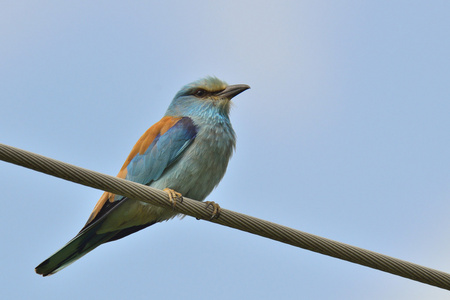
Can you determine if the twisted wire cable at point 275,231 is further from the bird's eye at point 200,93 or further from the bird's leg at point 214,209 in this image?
the bird's eye at point 200,93

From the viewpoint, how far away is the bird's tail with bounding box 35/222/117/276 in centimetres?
590

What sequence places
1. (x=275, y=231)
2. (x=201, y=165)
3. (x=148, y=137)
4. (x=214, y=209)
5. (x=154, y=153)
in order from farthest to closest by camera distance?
(x=148, y=137), (x=154, y=153), (x=201, y=165), (x=214, y=209), (x=275, y=231)

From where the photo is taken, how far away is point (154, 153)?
6145mm

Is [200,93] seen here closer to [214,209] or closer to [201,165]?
[201,165]

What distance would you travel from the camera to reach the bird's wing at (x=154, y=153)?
597cm

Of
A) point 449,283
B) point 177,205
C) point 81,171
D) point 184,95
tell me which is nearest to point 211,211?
point 177,205

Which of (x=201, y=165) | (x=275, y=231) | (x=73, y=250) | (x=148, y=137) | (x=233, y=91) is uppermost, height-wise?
(x=233, y=91)

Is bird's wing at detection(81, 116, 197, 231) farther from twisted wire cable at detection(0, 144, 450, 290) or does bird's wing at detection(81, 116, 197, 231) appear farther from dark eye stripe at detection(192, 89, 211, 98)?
twisted wire cable at detection(0, 144, 450, 290)

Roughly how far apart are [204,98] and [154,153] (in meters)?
0.91

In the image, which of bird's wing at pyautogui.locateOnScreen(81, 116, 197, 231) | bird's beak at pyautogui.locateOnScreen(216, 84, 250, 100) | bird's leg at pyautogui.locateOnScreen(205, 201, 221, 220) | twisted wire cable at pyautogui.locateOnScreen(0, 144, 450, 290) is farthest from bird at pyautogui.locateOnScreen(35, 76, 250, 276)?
twisted wire cable at pyautogui.locateOnScreen(0, 144, 450, 290)

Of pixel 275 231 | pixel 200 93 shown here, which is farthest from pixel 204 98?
pixel 275 231

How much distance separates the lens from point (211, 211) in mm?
4625

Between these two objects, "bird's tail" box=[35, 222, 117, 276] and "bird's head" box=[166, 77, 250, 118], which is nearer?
"bird's tail" box=[35, 222, 117, 276]

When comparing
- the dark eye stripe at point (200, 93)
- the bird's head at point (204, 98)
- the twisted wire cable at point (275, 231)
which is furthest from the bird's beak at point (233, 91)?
the twisted wire cable at point (275, 231)
